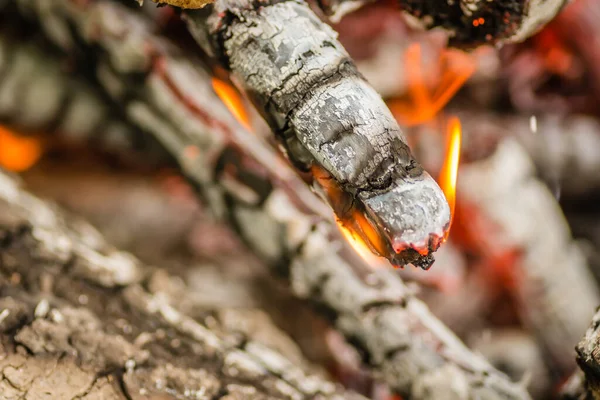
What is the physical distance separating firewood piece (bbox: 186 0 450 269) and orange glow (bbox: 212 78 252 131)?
21.3 inches

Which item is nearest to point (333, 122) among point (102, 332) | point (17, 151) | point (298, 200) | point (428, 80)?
point (298, 200)

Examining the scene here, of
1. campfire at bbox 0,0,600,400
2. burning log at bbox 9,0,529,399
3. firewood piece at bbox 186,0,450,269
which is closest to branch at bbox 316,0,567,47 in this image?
campfire at bbox 0,0,600,400

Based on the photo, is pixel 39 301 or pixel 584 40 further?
pixel 584 40

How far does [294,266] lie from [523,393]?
2.44 ft

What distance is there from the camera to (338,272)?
1.52 m

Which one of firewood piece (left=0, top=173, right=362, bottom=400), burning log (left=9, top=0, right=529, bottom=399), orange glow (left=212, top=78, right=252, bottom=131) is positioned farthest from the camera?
orange glow (left=212, top=78, right=252, bottom=131)

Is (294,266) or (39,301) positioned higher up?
(39,301)

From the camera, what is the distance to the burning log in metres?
1.43

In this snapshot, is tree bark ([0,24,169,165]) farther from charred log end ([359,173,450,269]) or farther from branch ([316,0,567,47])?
charred log end ([359,173,450,269])

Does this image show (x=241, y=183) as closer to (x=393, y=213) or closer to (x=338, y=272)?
(x=338, y=272)

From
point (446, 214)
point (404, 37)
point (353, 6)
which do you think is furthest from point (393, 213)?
point (404, 37)

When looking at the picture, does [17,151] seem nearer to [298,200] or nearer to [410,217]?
[298,200]

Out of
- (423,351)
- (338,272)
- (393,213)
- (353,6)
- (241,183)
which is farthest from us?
(241,183)

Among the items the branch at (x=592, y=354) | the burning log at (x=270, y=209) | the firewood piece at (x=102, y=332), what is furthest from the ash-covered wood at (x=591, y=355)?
the firewood piece at (x=102, y=332)
